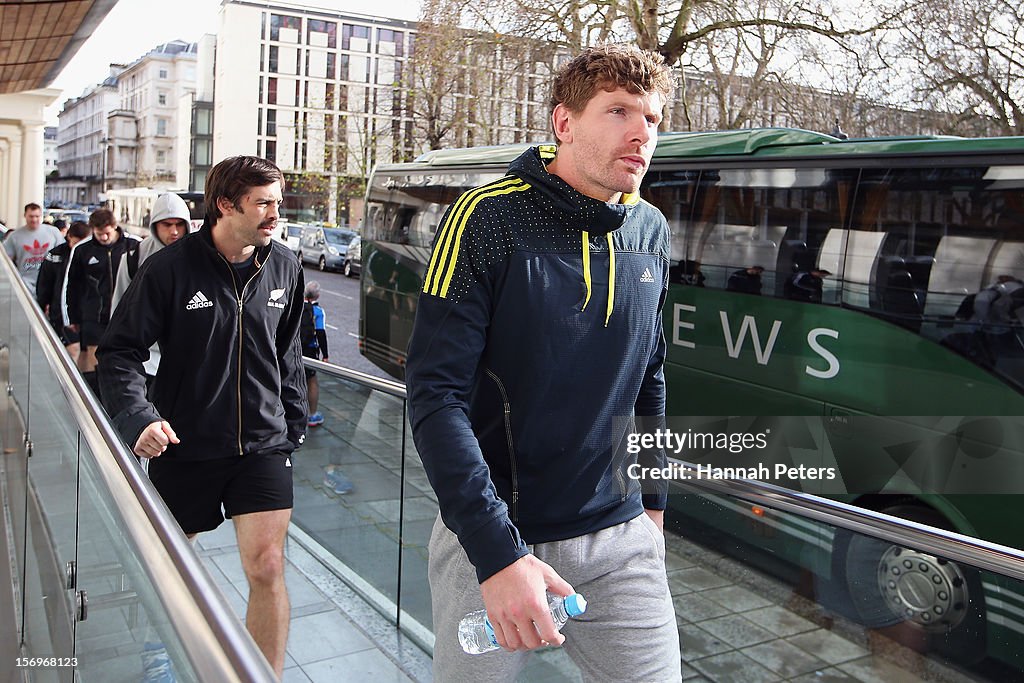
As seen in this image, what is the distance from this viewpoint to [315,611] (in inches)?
212

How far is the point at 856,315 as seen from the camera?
7.20 m

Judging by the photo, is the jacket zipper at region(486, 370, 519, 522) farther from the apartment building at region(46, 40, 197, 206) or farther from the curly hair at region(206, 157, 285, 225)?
the apartment building at region(46, 40, 197, 206)

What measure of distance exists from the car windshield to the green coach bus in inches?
1171

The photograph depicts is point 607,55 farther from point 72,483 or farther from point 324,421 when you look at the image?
point 324,421

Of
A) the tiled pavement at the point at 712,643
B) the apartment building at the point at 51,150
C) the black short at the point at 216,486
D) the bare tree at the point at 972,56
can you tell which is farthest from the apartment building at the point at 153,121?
the black short at the point at 216,486

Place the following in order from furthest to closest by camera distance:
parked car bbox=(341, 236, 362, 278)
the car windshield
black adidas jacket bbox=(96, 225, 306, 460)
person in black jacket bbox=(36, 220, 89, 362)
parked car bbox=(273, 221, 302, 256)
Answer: parked car bbox=(273, 221, 302, 256)
the car windshield
parked car bbox=(341, 236, 362, 278)
person in black jacket bbox=(36, 220, 89, 362)
black adidas jacket bbox=(96, 225, 306, 460)

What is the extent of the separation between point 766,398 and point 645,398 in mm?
5434

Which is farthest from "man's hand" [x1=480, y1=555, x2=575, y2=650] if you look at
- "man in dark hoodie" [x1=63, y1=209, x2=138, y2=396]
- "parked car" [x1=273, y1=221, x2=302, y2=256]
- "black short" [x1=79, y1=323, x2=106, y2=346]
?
"parked car" [x1=273, y1=221, x2=302, y2=256]

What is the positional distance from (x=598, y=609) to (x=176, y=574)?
93 centimetres

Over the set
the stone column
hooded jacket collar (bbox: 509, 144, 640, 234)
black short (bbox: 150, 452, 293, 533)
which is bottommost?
black short (bbox: 150, 452, 293, 533)

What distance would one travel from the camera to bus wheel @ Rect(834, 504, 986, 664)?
306cm

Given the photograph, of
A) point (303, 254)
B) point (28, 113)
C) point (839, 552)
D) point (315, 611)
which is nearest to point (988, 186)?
point (839, 552)

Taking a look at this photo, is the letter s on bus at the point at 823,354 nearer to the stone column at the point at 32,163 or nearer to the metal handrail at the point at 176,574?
the metal handrail at the point at 176,574

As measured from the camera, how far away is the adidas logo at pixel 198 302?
12.8 ft
